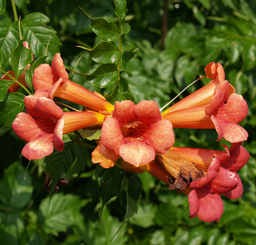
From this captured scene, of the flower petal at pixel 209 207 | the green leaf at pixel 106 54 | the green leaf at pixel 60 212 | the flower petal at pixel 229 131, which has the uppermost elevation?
the green leaf at pixel 106 54

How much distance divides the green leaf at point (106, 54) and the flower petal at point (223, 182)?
71cm

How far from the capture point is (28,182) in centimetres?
249

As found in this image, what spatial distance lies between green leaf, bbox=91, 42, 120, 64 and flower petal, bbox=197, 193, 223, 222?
0.74 meters

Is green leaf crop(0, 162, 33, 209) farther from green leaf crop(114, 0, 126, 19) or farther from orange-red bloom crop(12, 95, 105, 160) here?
green leaf crop(114, 0, 126, 19)

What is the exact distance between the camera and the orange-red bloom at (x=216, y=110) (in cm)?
182

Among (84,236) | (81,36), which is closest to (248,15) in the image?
(81,36)

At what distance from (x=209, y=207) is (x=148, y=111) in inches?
19.0

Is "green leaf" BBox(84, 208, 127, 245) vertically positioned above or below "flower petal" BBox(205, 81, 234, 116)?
below

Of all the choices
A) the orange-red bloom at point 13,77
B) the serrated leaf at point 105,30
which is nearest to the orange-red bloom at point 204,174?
the serrated leaf at point 105,30

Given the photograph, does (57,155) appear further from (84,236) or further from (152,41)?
(152,41)

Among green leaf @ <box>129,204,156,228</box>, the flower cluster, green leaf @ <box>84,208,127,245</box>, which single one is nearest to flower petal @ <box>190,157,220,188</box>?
the flower cluster

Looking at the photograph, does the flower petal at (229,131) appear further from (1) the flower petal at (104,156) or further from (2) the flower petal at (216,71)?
(1) the flower petal at (104,156)

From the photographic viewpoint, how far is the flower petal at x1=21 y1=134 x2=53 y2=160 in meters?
1.69

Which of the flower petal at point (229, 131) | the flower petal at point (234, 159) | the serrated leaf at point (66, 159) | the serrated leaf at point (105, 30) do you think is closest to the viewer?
the flower petal at point (229, 131)
